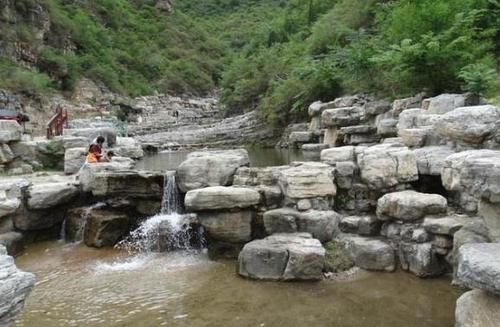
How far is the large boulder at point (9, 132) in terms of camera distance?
10.5 meters

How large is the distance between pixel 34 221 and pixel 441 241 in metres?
6.91

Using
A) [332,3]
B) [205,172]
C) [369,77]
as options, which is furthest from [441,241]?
[332,3]

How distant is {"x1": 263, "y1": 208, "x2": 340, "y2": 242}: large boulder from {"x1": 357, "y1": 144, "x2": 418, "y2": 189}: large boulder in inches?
33.1

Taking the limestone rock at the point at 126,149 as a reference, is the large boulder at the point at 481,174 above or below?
below

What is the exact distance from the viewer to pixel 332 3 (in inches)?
1165

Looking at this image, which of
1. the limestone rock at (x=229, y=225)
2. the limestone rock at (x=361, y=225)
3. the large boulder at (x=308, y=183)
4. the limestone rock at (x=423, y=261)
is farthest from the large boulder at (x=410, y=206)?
the limestone rock at (x=229, y=225)

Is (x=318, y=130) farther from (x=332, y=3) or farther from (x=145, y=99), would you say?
(x=145, y=99)

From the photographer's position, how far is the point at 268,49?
29.5 meters

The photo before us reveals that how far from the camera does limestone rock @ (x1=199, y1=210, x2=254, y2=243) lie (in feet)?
22.9

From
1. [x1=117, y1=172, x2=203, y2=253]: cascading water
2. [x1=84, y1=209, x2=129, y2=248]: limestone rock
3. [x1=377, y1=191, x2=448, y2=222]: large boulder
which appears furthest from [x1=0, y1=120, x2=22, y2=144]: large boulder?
[x1=377, y1=191, x2=448, y2=222]: large boulder

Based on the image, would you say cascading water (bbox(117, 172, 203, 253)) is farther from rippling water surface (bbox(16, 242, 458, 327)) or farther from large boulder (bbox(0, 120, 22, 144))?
large boulder (bbox(0, 120, 22, 144))

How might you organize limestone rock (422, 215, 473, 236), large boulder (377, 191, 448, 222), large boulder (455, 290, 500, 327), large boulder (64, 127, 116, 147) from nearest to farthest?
large boulder (455, 290, 500, 327) < limestone rock (422, 215, 473, 236) < large boulder (377, 191, 448, 222) < large boulder (64, 127, 116, 147)

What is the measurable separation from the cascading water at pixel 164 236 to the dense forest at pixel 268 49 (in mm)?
5807

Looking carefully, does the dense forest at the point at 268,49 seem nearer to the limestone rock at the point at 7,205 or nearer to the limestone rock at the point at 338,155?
the limestone rock at the point at 338,155
